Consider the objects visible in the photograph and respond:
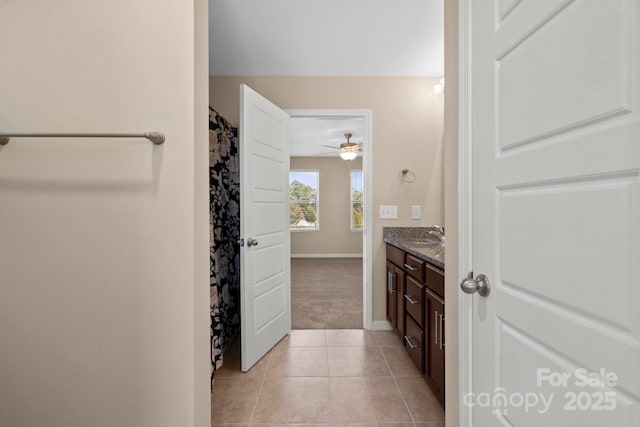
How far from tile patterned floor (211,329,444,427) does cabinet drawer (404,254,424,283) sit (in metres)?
0.69

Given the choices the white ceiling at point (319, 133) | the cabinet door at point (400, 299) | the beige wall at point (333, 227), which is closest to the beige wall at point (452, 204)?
the cabinet door at point (400, 299)

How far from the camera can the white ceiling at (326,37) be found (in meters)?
2.03

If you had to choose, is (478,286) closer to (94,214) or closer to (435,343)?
(435,343)

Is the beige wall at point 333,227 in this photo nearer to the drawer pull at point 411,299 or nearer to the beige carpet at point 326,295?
the beige carpet at point 326,295

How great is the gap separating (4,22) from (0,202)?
22.5 inches

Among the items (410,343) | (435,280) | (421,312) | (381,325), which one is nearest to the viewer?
(435,280)

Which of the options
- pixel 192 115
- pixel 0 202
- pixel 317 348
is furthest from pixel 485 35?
pixel 317 348

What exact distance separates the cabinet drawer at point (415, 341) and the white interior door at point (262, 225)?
1.08 meters

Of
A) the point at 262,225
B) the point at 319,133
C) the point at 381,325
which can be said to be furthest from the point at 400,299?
the point at 319,133

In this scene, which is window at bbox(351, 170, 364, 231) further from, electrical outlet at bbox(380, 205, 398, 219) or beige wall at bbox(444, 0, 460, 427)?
beige wall at bbox(444, 0, 460, 427)

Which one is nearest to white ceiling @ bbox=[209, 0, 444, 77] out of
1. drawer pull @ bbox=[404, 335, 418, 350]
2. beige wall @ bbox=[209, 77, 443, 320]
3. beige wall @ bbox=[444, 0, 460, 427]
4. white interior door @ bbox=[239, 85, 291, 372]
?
beige wall @ bbox=[209, 77, 443, 320]

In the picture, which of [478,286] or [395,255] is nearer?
[478,286]

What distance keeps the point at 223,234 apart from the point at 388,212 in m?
1.55

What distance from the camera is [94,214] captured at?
1.00 metres
